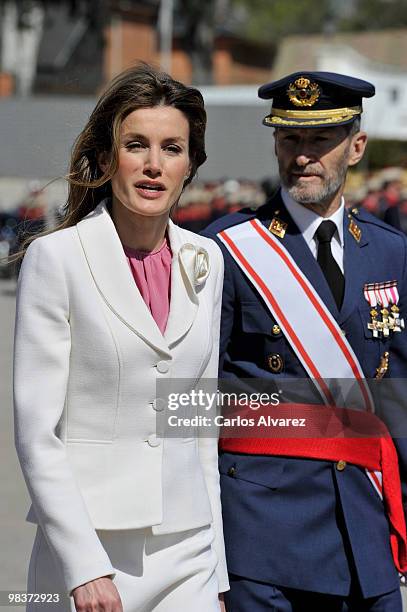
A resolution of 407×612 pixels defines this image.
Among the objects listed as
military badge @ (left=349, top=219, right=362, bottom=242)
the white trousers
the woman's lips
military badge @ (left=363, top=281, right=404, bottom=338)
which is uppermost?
the woman's lips

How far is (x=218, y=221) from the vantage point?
3.91 metres

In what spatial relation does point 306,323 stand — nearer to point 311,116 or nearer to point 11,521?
point 311,116

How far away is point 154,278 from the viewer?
304 centimetres

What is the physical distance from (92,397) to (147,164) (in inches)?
21.9

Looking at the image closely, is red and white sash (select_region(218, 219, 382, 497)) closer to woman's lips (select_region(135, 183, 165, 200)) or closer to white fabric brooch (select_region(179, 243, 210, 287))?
white fabric brooch (select_region(179, 243, 210, 287))

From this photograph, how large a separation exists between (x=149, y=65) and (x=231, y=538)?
1.34 m

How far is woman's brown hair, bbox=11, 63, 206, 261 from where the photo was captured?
9.75 ft

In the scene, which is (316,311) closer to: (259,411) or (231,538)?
(259,411)

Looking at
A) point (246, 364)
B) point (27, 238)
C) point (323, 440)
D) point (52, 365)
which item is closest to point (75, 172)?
point (27, 238)

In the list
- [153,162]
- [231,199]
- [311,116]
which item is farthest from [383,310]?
[231,199]

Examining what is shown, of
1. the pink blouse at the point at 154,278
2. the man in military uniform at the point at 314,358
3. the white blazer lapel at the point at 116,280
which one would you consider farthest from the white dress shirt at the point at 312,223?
the white blazer lapel at the point at 116,280

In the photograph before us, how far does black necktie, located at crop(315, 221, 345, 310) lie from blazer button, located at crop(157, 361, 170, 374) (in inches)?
37.3

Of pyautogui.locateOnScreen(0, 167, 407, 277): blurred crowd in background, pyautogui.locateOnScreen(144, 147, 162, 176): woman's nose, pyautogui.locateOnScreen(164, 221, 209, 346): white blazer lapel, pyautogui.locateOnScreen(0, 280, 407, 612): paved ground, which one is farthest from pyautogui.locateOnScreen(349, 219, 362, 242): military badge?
pyautogui.locateOnScreen(0, 167, 407, 277): blurred crowd in background

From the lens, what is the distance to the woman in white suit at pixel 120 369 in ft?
8.96
